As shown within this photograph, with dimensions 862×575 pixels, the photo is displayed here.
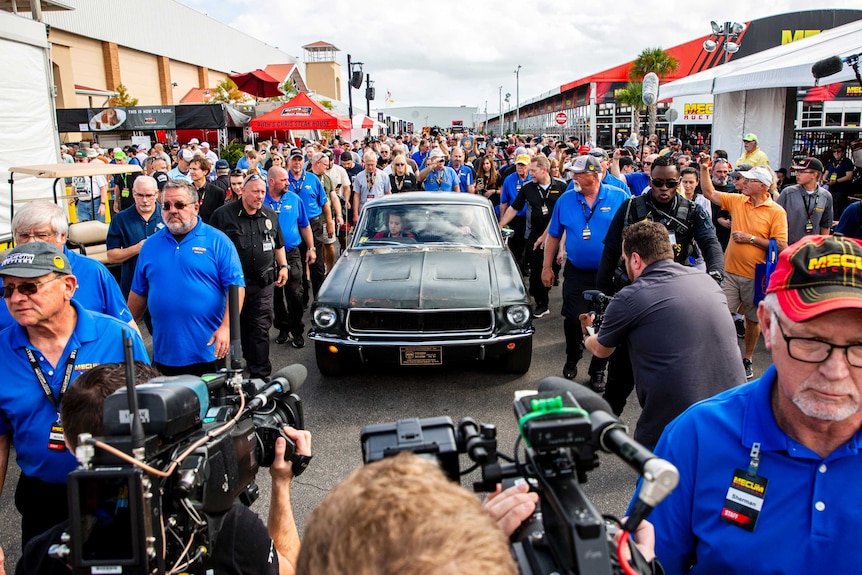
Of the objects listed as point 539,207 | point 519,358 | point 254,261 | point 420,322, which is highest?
point 539,207

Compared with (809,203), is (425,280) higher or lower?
lower

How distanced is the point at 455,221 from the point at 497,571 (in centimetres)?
635

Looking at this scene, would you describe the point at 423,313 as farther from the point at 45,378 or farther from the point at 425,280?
the point at 45,378

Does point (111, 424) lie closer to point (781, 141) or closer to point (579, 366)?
point (579, 366)

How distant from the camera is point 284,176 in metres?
7.64

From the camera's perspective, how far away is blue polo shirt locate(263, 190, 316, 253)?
745 centimetres

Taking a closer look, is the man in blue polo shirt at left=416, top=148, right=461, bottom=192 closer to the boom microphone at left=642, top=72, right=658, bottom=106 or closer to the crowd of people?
the crowd of people

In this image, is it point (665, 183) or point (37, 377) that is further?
point (665, 183)

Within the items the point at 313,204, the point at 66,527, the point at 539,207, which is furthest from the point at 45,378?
the point at 313,204

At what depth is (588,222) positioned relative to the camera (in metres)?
6.06

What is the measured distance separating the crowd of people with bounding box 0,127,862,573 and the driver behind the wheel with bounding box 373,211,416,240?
2.0 inches

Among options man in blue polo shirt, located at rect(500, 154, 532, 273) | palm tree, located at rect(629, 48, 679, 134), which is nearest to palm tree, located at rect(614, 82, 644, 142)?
palm tree, located at rect(629, 48, 679, 134)

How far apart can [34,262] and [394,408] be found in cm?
331

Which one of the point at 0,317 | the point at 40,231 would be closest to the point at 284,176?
the point at 40,231
